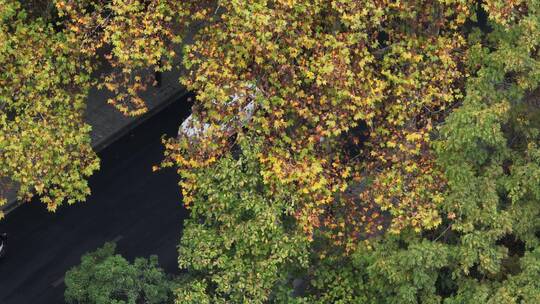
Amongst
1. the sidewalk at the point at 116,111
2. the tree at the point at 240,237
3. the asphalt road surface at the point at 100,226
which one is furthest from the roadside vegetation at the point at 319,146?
the sidewalk at the point at 116,111

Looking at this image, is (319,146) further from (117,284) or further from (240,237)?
(117,284)

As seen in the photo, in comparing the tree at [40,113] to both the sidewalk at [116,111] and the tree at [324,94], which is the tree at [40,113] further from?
the sidewalk at [116,111]

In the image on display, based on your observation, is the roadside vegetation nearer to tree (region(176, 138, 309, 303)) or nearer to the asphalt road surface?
tree (region(176, 138, 309, 303))

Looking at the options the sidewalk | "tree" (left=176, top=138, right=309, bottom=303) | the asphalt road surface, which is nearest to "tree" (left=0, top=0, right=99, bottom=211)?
"tree" (left=176, top=138, right=309, bottom=303)

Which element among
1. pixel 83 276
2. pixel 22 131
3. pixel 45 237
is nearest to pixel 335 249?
pixel 83 276

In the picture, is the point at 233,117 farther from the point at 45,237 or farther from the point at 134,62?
the point at 45,237
